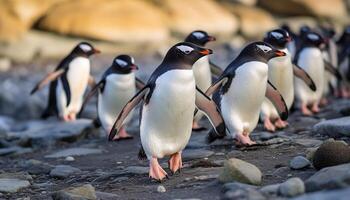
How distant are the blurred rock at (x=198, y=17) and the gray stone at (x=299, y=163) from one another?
1602cm

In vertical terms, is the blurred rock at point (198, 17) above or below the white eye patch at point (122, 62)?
below

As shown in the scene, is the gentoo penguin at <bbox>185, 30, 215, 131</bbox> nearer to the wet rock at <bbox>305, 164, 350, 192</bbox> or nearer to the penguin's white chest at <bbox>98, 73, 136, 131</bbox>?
the penguin's white chest at <bbox>98, 73, 136, 131</bbox>

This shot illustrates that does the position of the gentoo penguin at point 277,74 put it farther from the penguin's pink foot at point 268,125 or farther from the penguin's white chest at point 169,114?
the penguin's white chest at point 169,114

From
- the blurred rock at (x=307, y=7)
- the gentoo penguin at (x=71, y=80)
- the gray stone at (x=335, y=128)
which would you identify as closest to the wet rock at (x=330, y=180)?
the gray stone at (x=335, y=128)

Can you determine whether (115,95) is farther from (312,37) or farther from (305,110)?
(312,37)

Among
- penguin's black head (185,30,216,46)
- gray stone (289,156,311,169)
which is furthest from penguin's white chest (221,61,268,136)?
penguin's black head (185,30,216,46)

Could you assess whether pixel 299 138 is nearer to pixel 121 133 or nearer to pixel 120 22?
pixel 121 133

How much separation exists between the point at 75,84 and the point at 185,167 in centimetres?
388

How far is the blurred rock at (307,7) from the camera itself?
23609 mm

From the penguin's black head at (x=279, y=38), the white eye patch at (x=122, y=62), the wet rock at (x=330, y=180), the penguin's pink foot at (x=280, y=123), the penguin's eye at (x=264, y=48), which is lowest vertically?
the penguin's pink foot at (x=280, y=123)

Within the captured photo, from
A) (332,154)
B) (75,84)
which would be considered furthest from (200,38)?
(332,154)

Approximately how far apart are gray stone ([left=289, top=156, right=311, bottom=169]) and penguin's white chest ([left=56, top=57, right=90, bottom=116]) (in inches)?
175

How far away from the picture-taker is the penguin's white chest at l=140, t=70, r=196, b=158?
15.8 ft

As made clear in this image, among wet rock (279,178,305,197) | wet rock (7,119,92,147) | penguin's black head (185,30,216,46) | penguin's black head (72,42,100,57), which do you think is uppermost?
penguin's black head (185,30,216,46)
